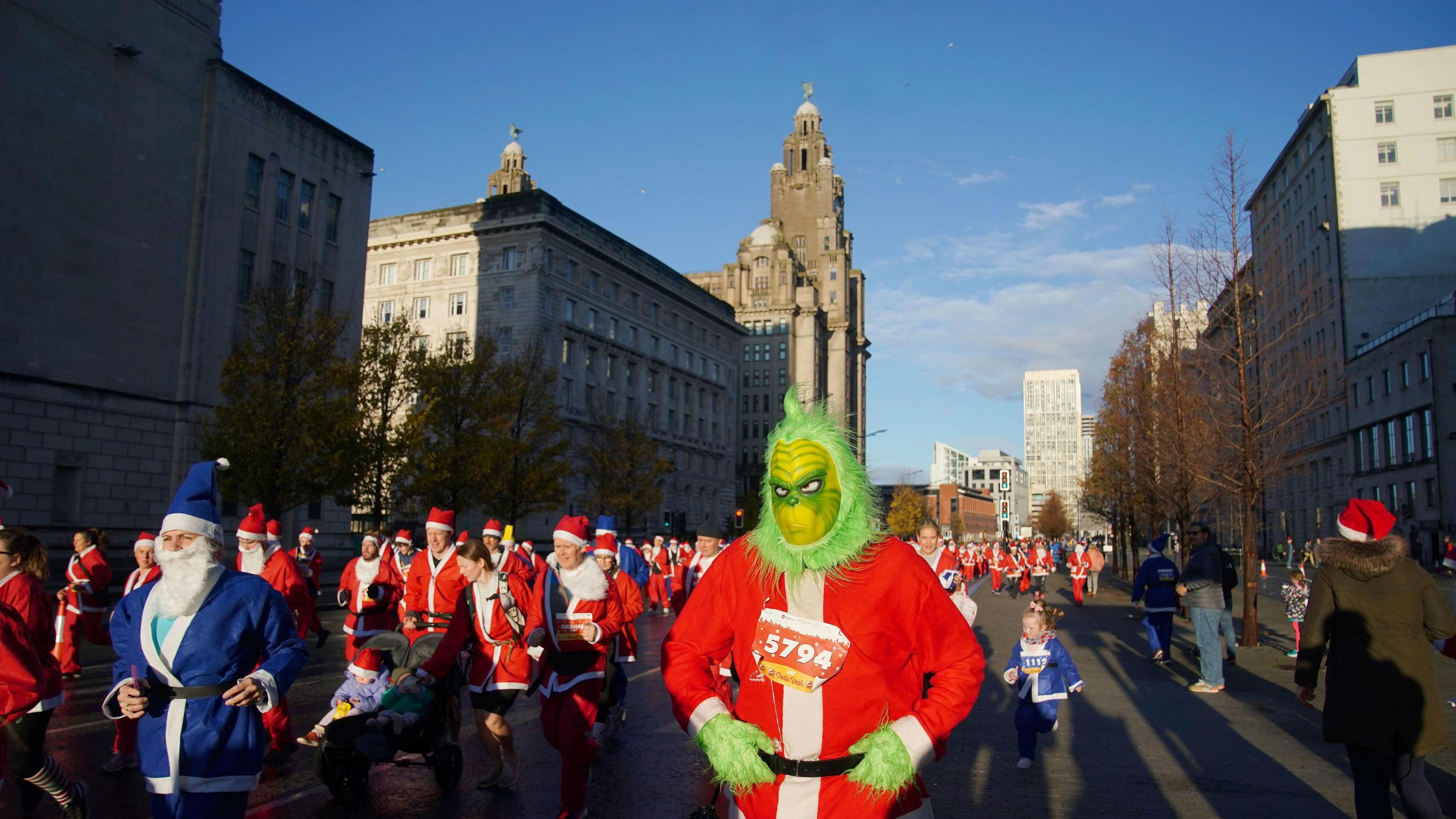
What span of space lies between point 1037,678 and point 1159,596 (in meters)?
7.85

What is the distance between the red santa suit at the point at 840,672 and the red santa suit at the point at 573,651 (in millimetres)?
2909

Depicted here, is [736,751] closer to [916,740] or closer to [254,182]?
[916,740]

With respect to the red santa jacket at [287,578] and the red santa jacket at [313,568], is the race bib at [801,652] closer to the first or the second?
the red santa jacket at [287,578]

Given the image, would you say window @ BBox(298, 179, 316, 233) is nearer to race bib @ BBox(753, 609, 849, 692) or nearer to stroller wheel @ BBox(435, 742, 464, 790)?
stroller wheel @ BBox(435, 742, 464, 790)

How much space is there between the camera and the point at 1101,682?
12.9 m

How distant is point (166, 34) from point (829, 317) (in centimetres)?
9728

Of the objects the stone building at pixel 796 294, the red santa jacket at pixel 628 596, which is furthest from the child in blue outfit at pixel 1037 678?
the stone building at pixel 796 294

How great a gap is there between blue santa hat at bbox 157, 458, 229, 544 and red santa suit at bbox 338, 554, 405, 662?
422 centimetres

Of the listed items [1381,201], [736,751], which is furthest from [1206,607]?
[1381,201]

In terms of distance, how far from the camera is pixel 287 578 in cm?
856

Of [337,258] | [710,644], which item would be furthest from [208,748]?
[337,258]

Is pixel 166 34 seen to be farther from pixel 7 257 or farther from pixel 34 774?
pixel 34 774

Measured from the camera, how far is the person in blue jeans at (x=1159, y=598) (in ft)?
48.0

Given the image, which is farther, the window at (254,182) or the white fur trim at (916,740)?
the window at (254,182)
